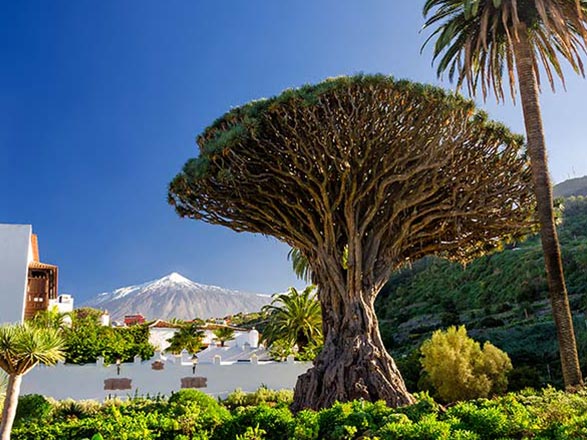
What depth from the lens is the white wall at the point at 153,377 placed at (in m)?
20.5

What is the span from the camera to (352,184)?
15312mm

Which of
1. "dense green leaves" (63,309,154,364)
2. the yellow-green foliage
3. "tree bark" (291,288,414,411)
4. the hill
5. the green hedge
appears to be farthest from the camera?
the hill

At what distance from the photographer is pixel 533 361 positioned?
21.1 meters

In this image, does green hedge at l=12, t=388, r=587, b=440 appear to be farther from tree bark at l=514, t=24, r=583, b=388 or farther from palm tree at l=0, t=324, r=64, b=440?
tree bark at l=514, t=24, r=583, b=388

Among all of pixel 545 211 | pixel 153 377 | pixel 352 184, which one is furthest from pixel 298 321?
pixel 545 211

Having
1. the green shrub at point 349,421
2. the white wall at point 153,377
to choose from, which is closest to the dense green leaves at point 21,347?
the green shrub at point 349,421

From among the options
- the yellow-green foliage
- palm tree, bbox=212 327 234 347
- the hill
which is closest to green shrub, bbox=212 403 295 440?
the yellow-green foliage

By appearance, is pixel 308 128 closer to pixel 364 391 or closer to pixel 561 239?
pixel 364 391

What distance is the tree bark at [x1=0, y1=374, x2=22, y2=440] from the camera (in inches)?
362

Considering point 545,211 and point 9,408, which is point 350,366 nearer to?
point 545,211

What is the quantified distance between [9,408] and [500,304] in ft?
105

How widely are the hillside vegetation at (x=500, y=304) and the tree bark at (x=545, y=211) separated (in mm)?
5842

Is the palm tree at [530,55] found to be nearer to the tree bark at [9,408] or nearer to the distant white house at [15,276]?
the tree bark at [9,408]

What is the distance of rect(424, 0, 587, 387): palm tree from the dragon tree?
1611 millimetres
